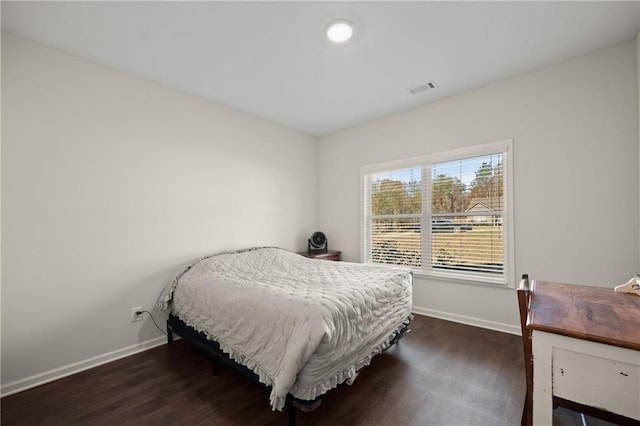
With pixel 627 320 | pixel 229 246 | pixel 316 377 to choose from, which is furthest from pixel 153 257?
pixel 627 320

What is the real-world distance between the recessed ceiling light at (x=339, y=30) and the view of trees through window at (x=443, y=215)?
6.27 ft

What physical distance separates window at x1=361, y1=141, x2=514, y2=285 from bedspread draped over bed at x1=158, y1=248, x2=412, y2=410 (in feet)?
3.49

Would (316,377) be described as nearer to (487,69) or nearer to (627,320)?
(627,320)

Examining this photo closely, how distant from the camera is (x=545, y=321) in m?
1.09

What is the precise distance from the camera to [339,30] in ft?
6.71

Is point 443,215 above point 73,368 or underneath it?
above

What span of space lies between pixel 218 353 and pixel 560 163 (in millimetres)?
3377

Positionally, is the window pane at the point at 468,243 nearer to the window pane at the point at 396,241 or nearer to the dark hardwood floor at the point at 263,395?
the window pane at the point at 396,241

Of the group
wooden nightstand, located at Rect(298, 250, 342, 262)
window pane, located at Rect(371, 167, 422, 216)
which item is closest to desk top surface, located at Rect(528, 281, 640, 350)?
window pane, located at Rect(371, 167, 422, 216)

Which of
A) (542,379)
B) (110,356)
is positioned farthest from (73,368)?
(542,379)

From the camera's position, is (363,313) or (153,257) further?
(153,257)

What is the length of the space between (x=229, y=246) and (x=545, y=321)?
2.97m

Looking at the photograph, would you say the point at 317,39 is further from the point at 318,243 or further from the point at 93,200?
the point at 318,243

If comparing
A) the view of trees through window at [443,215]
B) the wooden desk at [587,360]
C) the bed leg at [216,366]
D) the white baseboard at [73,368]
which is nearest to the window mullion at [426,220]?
the view of trees through window at [443,215]
